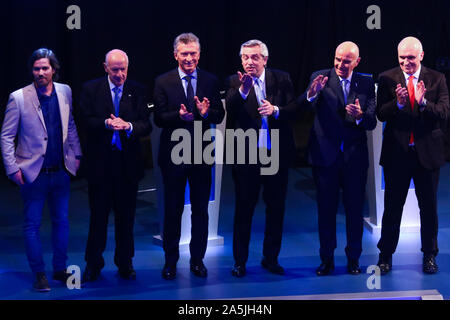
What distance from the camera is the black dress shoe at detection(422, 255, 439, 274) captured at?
16.8ft

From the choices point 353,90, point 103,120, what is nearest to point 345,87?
point 353,90

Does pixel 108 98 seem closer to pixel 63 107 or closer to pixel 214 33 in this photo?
pixel 63 107

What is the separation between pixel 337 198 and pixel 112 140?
1.52m

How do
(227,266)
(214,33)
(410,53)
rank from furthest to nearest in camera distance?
(214,33) → (227,266) → (410,53)

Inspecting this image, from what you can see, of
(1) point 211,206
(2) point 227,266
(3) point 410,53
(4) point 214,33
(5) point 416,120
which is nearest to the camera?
(3) point 410,53

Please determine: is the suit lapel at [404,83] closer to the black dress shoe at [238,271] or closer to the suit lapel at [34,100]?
the black dress shoe at [238,271]

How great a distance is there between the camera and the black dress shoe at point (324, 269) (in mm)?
5102

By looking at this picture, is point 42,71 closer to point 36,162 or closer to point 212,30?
point 36,162

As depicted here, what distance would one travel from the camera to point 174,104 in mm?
4816

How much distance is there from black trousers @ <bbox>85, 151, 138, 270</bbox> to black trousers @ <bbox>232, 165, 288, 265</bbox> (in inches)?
27.1

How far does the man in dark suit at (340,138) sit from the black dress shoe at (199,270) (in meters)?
0.83

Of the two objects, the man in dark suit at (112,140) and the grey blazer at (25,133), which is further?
the man in dark suit at (112,140)

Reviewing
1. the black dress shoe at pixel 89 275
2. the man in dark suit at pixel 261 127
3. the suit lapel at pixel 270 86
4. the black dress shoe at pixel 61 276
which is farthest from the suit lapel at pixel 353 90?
the black dress shoe at pixel 61 276

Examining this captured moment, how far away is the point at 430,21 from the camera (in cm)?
838
